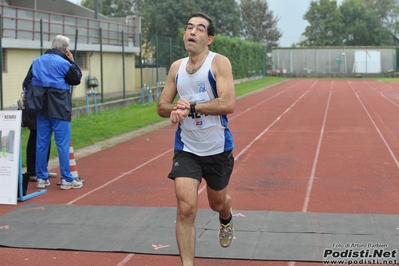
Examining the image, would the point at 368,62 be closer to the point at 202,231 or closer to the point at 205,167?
the point at 202,231

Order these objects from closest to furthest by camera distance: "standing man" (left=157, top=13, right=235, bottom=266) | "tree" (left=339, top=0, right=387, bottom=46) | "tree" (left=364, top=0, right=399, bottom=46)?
"standing man" (left=157, top=13, right=235, bottom=266), "tree" (left=339, top=0, right=387, bottom=46), "tree" (left=364, top=0, right=399, bottom=46)

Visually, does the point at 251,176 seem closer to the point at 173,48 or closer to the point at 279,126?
the point at 279,126

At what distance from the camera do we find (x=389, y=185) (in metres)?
9.88

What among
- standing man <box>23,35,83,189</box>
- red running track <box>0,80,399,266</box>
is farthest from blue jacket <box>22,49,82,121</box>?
red running track <box>0,80,399,266</box>

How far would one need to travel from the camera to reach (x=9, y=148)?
8828mm

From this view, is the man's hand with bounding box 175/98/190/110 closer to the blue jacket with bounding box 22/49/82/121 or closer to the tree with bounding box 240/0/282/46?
the blue jacket with bounding box 22/49/82/121

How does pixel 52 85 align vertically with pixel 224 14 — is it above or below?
below

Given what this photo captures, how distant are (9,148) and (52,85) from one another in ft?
4.27

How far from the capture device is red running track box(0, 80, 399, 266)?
21.8 feet

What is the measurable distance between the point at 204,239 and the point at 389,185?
404 centimetres

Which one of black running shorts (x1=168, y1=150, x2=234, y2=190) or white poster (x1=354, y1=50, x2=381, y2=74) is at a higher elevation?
white poster (x1=354, y1=50, x2=381, y2=74)

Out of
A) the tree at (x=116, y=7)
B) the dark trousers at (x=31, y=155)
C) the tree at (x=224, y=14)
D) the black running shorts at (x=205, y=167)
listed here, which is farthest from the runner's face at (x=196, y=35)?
the tree at (x=116, y=7)

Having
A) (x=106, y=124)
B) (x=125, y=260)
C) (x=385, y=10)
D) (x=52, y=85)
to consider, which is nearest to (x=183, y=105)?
(x=125, y=260)

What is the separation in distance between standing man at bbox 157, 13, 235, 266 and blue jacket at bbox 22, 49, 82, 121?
4.09 meters
